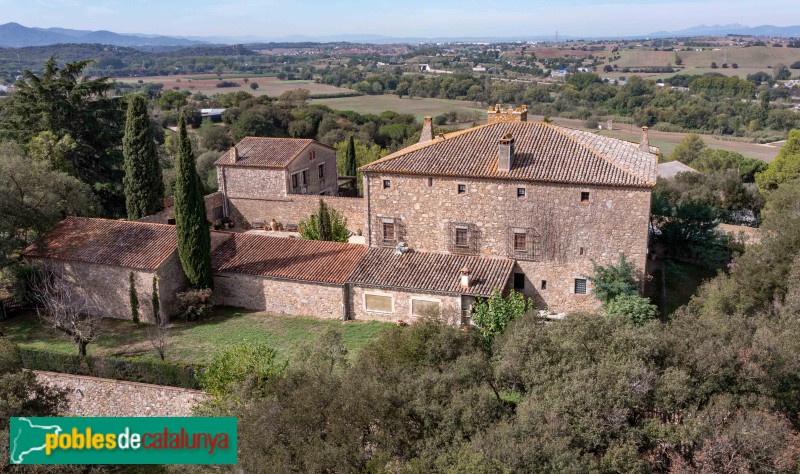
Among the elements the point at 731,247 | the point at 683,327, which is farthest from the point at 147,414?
the point at 731,247

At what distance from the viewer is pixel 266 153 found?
36906 mm

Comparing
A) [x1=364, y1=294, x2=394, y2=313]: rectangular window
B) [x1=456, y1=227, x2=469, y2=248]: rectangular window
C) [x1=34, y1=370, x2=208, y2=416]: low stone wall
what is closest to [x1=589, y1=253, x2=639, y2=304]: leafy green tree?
[x1=456, y1=227, x2=469, y2=248]: rectangular window

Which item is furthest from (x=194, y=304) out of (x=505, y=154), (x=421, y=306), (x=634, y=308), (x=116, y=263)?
(x=634, y=308)

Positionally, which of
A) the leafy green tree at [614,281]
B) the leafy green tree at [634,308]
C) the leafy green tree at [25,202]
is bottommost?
the leafy green tree at [634,308]

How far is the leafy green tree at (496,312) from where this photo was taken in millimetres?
20812

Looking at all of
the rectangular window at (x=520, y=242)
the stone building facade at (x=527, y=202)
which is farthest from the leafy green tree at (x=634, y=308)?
the rectangular window at (x=520, y=242)

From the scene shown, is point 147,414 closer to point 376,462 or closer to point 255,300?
point 255,300

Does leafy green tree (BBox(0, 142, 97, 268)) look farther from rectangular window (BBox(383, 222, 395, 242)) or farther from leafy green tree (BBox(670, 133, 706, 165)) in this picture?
leafy green tree (BBox(670, 133, 706, 165))

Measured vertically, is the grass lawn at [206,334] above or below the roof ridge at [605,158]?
below

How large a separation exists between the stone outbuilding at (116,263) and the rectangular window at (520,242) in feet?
41.5

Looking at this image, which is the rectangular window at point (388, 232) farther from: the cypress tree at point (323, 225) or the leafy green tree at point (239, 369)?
the leafy green tree at point (239, 369)

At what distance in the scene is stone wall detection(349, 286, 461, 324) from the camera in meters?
22.4

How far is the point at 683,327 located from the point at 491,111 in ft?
48.9

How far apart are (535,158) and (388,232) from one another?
6.28 meters
